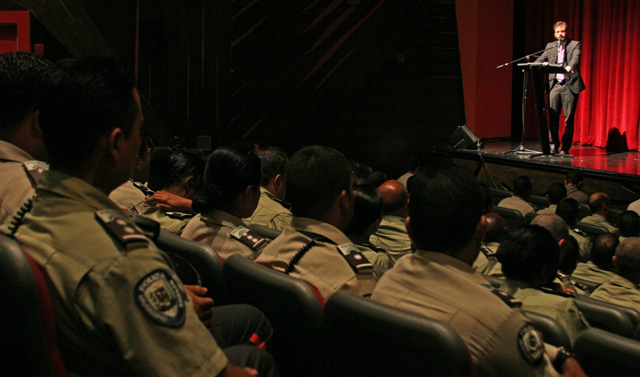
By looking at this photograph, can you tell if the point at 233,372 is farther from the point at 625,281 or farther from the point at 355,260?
the point at 625,281

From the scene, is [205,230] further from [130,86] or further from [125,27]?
[125,27]

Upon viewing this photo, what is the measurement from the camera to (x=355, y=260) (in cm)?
142

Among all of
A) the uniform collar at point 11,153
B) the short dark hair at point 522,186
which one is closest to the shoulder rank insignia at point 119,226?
the uniform collar at point 11,153

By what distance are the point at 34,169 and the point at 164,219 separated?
0.95m

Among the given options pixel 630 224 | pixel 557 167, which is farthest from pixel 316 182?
pixel 557 167

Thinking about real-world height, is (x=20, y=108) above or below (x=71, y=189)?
above

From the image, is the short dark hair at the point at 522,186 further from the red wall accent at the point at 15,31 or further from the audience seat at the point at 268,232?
the red wall accent at the point at 15,31

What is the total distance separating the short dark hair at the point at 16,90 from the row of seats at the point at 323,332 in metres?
0.57

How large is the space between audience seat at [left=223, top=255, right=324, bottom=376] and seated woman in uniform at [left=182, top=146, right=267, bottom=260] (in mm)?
444

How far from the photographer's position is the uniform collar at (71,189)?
909 millimetres

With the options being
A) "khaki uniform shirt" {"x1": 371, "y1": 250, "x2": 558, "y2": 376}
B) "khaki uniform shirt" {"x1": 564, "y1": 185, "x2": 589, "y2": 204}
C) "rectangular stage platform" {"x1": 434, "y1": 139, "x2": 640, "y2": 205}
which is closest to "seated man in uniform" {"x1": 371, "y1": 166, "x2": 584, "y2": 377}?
"khaki uniform shirt" {"x1": 371, "y1": 250, "x2": 558, "y2": 376}

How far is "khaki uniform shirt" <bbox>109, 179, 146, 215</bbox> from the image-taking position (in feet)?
8.43

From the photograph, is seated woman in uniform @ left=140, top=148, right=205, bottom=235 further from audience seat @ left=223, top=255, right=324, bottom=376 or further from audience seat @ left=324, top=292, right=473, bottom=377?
audience seat @ left=324, top=292, right=473, bottom=377

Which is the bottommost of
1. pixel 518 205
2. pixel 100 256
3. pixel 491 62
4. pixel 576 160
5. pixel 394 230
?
pixel 576 160
